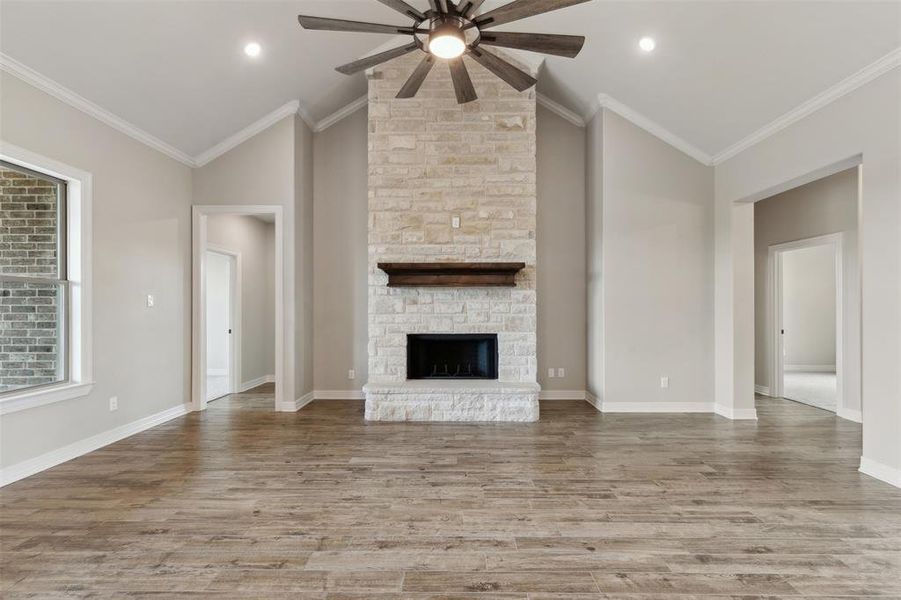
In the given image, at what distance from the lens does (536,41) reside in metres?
2.63

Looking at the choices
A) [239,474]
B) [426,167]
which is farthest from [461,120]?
[239,474]

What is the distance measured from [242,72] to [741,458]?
553 cm

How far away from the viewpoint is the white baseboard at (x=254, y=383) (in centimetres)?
631

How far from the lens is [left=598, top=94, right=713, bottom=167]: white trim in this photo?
4.94 m

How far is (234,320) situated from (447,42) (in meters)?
5.14

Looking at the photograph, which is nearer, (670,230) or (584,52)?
(584,52)

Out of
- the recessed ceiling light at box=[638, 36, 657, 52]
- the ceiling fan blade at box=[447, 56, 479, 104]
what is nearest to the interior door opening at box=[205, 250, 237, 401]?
the ceiling fan blade at box=[447, 56, 479, 104]

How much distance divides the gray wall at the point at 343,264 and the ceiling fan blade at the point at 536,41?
336cm

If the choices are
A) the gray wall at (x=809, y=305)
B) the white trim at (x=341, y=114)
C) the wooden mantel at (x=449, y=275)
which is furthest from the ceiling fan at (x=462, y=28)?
the gray wall at (x=809, y=305)

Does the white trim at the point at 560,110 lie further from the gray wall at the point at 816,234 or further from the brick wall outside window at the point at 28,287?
the brick wall outside window at the point at 28,287

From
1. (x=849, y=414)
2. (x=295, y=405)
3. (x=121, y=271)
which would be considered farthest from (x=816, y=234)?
(x=121, y=271)

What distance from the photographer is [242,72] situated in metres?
4.26

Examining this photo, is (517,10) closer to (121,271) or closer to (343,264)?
(343,264)

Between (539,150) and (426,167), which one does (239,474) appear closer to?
(426,167)
